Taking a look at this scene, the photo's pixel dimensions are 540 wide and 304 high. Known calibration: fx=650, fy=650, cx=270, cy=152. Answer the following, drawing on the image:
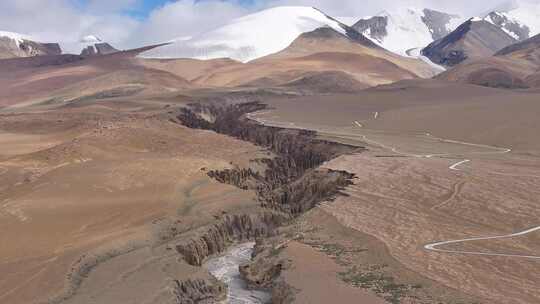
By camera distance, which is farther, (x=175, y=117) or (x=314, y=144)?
(x=175, y=117)

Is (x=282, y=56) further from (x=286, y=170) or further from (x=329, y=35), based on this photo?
(x=286, y=170)

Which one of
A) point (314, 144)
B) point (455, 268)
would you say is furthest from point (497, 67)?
A: point (455, 268)

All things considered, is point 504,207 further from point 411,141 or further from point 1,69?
point 1,69

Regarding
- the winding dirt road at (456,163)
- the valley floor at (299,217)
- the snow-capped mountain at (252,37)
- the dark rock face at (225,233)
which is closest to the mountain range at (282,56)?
the snow-capped mountain at (252,37)

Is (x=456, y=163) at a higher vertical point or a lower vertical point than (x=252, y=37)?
lower

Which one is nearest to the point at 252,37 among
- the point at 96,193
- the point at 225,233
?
the point at 96,193
